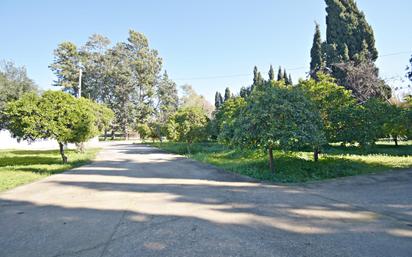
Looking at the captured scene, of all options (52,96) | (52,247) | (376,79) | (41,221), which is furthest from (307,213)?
(376,79)

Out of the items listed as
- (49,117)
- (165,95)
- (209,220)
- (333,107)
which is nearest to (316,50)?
(333,107)

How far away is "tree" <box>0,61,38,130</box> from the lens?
100 ft

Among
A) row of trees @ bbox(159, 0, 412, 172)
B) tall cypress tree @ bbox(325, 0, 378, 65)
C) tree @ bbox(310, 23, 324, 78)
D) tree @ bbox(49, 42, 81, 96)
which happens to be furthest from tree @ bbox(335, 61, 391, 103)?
tree @ bbox(49, 42, 81, 96)

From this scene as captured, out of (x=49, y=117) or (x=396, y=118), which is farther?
(x=49, y=117)

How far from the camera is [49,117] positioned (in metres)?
11.5

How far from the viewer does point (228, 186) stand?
734 centimetres

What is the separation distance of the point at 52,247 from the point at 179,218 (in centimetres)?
199

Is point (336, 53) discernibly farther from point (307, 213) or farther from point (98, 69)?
point (98, 69)

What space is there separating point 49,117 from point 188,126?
9974 mm

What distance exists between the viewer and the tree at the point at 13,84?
100ft

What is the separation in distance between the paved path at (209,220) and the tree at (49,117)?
15.4 ft

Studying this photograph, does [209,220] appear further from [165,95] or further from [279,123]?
[165,95]

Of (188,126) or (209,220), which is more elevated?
(188,126)

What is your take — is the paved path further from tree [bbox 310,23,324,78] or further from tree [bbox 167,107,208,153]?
tree [bbox 310,23,324,78]
